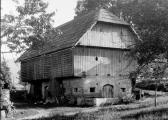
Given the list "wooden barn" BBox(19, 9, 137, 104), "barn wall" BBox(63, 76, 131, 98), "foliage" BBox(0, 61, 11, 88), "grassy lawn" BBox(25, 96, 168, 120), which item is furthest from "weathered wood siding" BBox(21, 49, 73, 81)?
"foliage" BBox(0, 61, 11, 88)

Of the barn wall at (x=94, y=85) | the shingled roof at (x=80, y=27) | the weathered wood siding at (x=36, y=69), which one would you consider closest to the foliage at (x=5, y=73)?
the shingled roof at (x=80, y=27)

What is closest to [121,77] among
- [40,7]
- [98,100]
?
[98,100]

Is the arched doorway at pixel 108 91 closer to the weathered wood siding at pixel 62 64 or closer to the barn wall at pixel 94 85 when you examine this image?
the barn wall at pixel 94 85

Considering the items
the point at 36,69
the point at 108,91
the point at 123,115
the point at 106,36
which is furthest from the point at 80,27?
the point at 123,115

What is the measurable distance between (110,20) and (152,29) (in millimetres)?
14316

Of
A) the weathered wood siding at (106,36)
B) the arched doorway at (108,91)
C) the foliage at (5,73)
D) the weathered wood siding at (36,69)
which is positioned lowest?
the arched doorway at (108,91)

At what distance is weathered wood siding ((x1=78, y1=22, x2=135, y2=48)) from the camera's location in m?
32.7

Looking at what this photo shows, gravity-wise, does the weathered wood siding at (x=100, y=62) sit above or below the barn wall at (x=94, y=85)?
above

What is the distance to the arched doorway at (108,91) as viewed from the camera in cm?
3328

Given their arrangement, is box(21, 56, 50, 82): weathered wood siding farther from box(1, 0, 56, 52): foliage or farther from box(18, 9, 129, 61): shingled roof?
box(1, 0, 56, 52): foliage

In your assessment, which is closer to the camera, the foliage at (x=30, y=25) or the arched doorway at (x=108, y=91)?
the foliage at (x=30, y=25)

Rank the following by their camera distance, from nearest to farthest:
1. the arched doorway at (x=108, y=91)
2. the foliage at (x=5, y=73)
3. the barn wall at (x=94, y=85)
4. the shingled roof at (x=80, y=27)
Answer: the foliage at (x=5, y=73) → the barn wall at (x=94, y=85) → the shingled roof at (x=80, y=27) → the arched doorway at (x=108, y=91)

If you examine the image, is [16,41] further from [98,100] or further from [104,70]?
[104,70]

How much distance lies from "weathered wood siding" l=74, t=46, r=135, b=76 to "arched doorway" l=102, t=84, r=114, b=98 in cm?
130
